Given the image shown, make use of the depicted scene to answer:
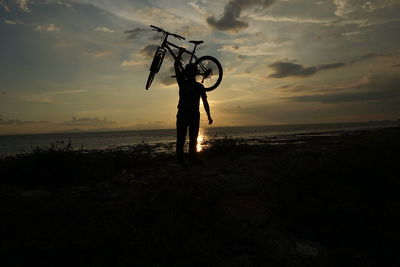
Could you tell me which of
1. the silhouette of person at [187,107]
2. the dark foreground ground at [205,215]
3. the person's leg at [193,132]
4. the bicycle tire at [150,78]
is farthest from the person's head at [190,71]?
the dark foreground ground at [205,215]

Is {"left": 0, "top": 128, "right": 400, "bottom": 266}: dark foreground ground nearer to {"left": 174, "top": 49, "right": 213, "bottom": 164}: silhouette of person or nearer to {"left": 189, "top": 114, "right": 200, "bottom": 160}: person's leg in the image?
{"left": 189, "top": 114, "right": 200, "bottom": 160}: person's leg

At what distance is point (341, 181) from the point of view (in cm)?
529

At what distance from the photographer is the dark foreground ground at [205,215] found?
10.1ft

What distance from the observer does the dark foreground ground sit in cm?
309

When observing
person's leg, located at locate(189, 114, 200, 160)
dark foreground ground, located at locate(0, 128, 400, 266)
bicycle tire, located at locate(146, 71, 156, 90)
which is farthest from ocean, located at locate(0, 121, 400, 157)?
person's leg, located at locate(189, 114, 200, 160)

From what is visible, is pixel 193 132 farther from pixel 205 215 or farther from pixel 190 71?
pixel 205 215

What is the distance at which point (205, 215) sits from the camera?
3848mm

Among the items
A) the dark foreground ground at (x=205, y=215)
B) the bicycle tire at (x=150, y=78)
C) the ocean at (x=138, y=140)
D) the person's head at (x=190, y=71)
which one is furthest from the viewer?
the ocean at (x=138, y=140)

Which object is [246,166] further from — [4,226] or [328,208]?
[4,226]

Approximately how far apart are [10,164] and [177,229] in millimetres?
5193

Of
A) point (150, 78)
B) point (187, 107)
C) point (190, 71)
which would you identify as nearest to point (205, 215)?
point (187, 107)

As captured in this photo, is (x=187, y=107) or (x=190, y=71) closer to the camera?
(x=187, y=107)

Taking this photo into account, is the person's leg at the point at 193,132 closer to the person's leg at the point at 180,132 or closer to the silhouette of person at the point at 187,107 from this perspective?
the silhouette of person at the point at 187,107

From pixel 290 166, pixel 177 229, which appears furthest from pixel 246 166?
pixel 177 229
